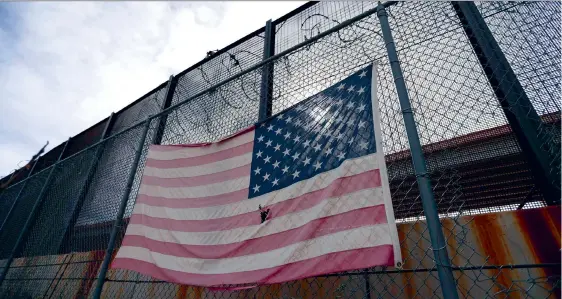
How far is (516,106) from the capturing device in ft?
6.43

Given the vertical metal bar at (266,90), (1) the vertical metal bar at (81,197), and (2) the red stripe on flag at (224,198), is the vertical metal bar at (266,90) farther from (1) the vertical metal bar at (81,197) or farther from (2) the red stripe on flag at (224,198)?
(1) the vertical metal bar at (81,197)

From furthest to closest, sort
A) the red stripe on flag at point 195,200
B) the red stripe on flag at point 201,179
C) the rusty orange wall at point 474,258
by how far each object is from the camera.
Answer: the red stripe on flag at point 201,179 → the red stripe on flag at point 195,200 → the rusty orange wall at point 474,258

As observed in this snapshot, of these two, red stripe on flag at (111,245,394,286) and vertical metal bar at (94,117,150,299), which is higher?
vertical metal bar at (94,117,150,299)

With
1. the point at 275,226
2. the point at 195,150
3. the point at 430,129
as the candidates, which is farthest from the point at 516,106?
the point at 195,150

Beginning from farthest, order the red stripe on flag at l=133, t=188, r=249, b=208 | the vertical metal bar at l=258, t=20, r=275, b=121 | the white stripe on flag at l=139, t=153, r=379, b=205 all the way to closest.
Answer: the vertical metal bar at l=258, t=20, r=275, b=121 → the red stripe on flag at l=133, t=188, r=249, b=208 → the white stripe on flag at l=139, t=153, r=379, b=205

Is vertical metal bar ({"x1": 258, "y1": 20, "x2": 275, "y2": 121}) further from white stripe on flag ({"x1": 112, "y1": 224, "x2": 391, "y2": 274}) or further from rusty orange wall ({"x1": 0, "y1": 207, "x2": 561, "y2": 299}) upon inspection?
rusty orange wall ({"x1": 0, "y1": 207, "x2": 561, "y2": 299})

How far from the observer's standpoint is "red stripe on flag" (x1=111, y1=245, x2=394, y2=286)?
1591 mm

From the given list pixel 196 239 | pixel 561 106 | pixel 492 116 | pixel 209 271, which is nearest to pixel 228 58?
pixel 196 239

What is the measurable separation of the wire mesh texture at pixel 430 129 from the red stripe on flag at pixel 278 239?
1.17ft

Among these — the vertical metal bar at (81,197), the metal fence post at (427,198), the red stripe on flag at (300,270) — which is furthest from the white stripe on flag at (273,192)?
the vertical metal bar at (81,197)

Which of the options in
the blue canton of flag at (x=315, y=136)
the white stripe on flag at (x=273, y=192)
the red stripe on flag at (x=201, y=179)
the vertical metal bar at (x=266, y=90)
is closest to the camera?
the white stripe on flag at (x=273, y=192)

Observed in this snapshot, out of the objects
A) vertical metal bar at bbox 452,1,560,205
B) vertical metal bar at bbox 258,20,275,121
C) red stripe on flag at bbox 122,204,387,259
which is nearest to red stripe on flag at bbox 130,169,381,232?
red stripe on flag at bbox 122,204,387,259

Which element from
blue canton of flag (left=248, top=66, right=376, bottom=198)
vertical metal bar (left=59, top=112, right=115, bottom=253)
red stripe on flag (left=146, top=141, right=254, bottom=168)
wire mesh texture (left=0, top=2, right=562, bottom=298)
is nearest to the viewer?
wire mesh texture (left=0, top=2, right=562, bottom=298)

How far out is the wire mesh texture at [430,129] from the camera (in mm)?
1665
